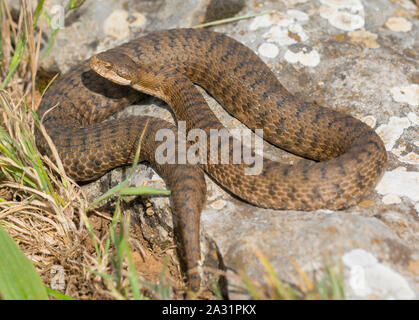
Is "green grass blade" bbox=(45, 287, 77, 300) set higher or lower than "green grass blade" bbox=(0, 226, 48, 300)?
lower

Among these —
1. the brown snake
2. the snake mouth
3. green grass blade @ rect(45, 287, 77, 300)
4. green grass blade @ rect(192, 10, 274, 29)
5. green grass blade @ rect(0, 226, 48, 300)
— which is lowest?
green grass blade @ rect(45, 287, 77, 300)

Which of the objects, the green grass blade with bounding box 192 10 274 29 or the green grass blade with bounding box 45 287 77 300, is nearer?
the green grass blade with bounding box 45 287 77 300

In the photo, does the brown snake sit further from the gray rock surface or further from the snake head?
the gray rock surface

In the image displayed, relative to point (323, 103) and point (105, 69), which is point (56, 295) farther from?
point (323, 103)

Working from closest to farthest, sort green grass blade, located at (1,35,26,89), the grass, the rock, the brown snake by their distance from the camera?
the grass < the brown snake < green grass blade, located at (1,35,26,89) < the rock

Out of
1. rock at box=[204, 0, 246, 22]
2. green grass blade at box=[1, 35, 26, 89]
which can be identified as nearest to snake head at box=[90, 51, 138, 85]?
green grass blade at box=[1, 35, 26, 89]

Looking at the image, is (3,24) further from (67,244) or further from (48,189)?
(67,244)

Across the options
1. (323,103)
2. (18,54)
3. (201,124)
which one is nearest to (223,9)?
(323,103)

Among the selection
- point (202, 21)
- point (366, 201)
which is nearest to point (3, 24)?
point (202, 21)
